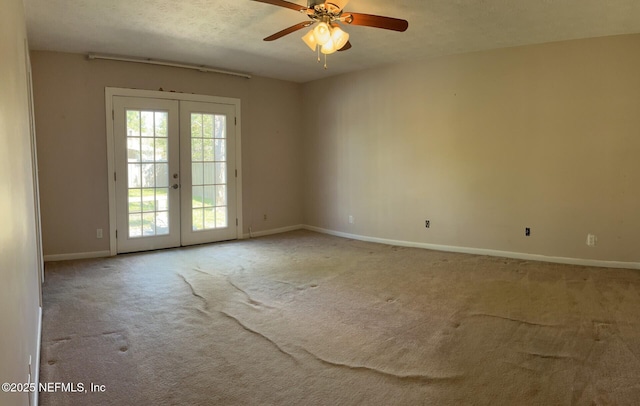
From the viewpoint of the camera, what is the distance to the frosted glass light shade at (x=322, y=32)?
3270 millimetres

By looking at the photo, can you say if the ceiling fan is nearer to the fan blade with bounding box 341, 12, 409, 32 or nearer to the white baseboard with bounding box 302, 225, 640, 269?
the fan blade with bounding box 341, 12, 409, 32

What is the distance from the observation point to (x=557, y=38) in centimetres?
457

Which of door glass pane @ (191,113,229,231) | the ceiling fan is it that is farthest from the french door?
the ceiling fan

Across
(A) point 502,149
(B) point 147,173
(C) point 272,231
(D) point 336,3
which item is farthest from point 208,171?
(A) point 502,149

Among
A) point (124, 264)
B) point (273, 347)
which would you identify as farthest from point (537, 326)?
point (124, 264)

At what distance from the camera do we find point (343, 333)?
2.96 m

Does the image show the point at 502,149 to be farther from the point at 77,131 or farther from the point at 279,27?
the point at 77,131

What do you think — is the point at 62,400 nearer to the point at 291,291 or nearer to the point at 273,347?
the point at 273,347

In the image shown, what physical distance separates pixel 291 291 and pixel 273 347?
1.16 meters

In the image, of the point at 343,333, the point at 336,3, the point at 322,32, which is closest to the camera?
the point at 343,333

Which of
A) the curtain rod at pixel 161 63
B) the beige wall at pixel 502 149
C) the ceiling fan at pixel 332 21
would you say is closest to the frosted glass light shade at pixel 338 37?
the ceiling fan at pixel 332 21

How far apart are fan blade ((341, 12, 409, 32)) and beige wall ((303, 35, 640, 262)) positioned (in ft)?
8.19

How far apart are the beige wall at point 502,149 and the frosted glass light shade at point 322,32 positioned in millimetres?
2676

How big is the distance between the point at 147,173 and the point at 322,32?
3446 millimetres
